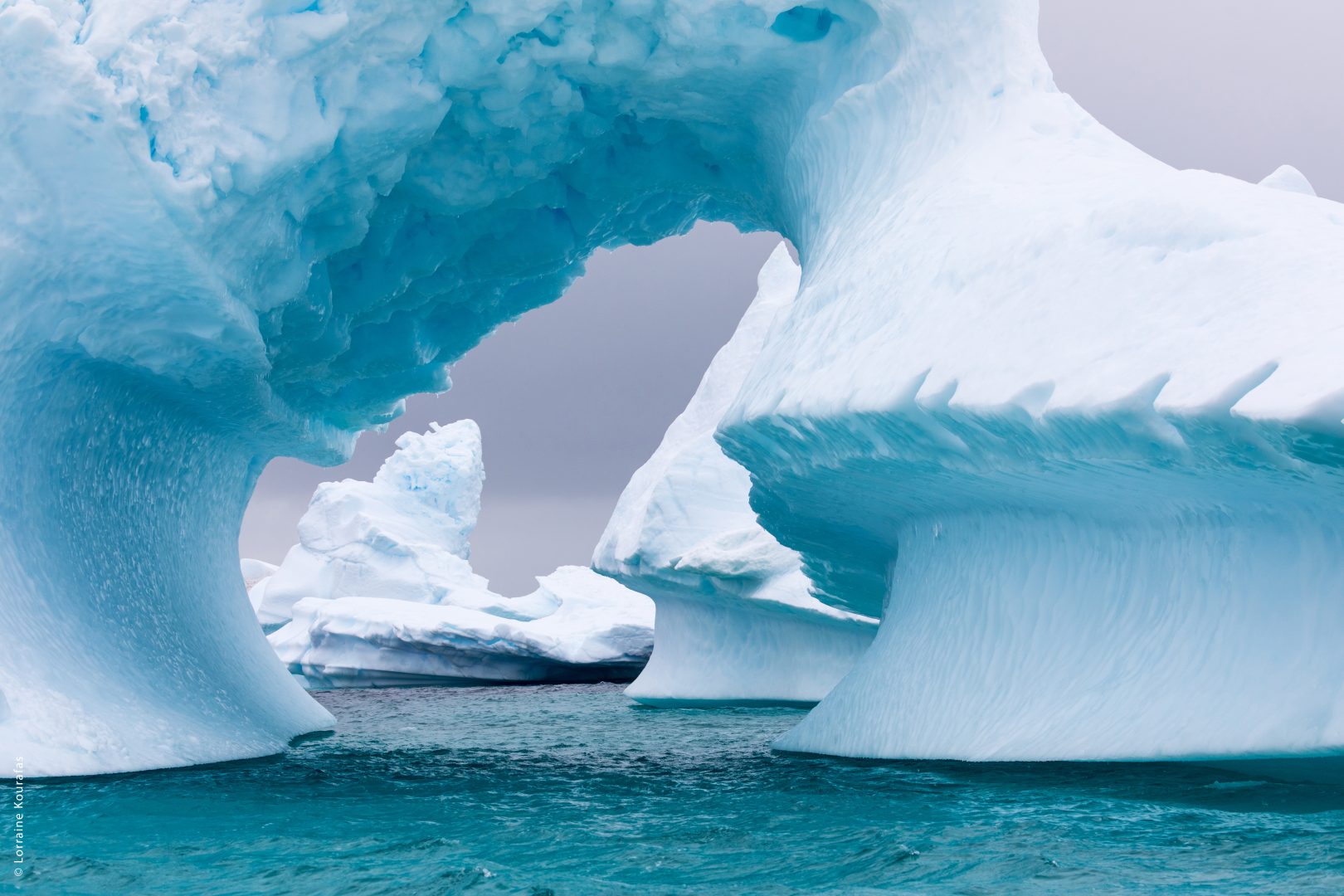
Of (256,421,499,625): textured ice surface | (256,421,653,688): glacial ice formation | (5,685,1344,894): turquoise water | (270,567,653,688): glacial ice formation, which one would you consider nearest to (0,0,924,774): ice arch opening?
(5,685,1344,894): turquoise water

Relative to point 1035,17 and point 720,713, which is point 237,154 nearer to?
point 1035,17

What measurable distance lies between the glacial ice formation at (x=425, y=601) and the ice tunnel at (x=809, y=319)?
9783 millimetres

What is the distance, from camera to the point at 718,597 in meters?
14.9

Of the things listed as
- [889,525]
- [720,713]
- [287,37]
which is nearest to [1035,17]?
[889,525]

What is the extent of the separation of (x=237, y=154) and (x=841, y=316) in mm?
3251

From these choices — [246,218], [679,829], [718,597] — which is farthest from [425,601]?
[679,829]

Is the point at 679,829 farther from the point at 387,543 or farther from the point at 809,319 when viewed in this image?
the point at 387,543

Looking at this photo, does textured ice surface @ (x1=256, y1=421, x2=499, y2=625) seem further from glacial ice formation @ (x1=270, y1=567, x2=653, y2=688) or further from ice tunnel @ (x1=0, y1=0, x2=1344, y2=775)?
ice tunnel @ (x1=0, y1=0, x2=1344, y2=775)

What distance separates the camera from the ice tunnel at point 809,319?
475 cm

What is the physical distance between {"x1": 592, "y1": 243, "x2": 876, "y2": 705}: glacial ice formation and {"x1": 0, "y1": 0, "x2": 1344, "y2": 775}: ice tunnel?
16.1ft

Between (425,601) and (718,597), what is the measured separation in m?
11.0

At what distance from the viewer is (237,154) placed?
6.14 metres

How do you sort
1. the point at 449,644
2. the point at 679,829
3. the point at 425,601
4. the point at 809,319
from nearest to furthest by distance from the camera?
the point at 679,829 < the point at 809,319 < the point at 449,644 < the point at 425,601

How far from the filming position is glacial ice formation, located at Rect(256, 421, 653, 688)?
18656 mm
